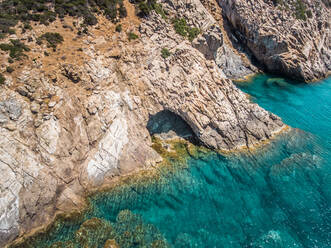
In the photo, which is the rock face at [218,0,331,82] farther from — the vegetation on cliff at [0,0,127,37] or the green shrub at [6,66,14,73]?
the green shrub at [6,66,14,73]

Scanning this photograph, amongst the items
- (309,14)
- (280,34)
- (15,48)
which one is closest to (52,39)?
(15,48)

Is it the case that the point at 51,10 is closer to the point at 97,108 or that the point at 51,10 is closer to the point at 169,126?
the point at 97,108

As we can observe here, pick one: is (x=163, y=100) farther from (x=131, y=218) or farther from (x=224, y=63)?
(x=224, y=63)

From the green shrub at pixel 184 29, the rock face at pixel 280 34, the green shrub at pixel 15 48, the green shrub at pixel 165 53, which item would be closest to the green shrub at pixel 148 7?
the green shrub at pixel 184 29

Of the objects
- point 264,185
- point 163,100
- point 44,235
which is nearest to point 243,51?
point 163,100

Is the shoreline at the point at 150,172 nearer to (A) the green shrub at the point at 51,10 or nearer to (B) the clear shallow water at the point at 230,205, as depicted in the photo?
(B) the clear shallow water at the point at 230,205

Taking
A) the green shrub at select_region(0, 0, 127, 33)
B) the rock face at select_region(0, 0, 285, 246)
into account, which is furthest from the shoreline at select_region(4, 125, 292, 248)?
the green shrub at select_region(0, 0, 127, 33)
